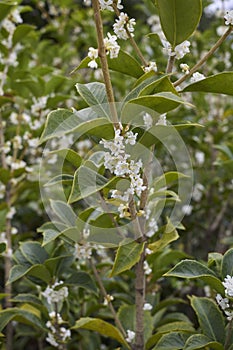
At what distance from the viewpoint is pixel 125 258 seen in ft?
3.14

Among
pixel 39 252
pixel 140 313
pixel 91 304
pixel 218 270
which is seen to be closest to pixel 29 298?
pixel 39 252

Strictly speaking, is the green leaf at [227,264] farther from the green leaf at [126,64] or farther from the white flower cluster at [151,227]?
the green leaf at [126,64]

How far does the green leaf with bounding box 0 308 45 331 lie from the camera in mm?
1173

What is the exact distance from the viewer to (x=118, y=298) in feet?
4.75

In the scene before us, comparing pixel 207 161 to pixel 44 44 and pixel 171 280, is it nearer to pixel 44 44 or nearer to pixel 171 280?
pixel 171 280

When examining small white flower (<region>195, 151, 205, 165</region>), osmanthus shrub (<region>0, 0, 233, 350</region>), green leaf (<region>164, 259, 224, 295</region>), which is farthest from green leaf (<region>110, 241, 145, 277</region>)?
small white flower (<region>195, 151, 205, 165</region>)

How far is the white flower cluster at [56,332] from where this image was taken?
3.94 feet

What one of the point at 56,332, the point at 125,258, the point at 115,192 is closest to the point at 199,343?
the point at 125,258

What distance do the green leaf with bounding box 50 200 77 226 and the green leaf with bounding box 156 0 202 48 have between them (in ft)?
1.75

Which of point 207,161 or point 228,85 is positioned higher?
point 228,85

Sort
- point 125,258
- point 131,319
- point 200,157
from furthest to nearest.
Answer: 1. point 200,157
2. point 131,319
3. point 125,258

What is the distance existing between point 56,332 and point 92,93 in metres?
0.64

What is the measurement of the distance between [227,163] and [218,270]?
563 mm

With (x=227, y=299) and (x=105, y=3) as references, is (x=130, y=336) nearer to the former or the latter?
(x=227, y=299)
